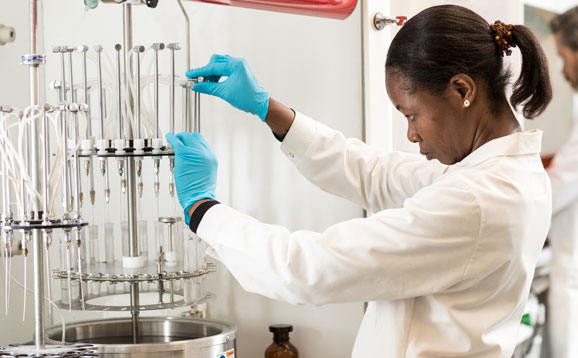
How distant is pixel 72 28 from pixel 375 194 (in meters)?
1.07

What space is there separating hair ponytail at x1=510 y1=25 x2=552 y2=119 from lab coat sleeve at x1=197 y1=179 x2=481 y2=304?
0.27 m

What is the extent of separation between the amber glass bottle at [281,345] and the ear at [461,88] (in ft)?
3.07

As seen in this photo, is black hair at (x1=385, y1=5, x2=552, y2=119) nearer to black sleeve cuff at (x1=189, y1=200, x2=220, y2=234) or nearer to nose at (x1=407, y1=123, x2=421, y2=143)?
nose at (x1=407, y1=123, x2=421, y2=143)

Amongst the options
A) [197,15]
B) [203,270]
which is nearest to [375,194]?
[203,270]

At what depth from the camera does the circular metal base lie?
1.33 metres

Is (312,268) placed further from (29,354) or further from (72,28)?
(72,28)

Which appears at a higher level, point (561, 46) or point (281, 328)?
point (561, 46)

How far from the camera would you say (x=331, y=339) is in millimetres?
2111

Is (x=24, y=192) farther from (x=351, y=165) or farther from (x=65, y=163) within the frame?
(x=351, y=165)

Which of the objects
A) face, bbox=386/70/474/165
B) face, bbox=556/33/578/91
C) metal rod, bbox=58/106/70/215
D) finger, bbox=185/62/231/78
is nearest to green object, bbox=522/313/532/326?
face, bbox=556/33/578/91

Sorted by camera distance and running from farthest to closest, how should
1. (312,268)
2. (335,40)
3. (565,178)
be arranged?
(565,178) → (335,40) → (312,268)

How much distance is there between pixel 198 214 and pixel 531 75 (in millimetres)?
710

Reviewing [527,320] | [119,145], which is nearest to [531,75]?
[119,145]

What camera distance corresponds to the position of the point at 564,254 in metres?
2.64
